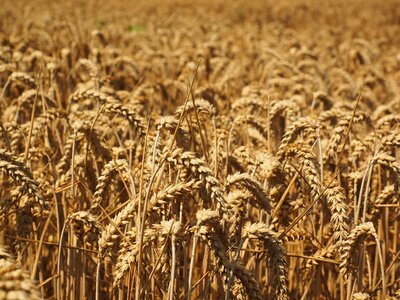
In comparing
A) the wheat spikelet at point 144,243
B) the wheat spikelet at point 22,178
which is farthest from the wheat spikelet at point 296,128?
the wheat spikelet at point 22,178

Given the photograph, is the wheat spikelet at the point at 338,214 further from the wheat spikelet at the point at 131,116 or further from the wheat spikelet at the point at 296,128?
the wheat spikelet at the point at 131,116

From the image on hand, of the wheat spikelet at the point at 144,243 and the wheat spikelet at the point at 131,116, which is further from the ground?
the wheat spikelet at the point at 131,116

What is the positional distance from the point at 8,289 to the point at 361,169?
6.03ft

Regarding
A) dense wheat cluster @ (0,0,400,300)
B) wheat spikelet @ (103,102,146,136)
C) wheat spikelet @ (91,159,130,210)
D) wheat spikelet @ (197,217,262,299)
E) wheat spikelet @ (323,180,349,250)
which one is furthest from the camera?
wheat spikelet @ (103,102,146,136)

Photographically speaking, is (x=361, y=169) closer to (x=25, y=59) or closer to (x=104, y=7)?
(x=25, y=59)

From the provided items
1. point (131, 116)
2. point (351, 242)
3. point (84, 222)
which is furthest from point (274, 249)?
point (131, 116)

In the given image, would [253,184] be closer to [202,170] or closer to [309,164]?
[202,170]

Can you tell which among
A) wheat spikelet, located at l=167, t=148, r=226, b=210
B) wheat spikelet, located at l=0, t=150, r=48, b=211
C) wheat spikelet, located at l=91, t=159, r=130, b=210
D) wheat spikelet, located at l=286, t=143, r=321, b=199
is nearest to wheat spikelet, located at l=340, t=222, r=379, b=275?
wheat spikelet, located at l=286, t=143, r=321, b=199

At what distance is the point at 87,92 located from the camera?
215 cm

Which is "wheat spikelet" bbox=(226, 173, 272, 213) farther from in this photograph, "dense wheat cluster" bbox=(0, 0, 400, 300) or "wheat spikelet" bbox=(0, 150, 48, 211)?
"wheat spikelet" bbox=(0, 150, 48, 211)

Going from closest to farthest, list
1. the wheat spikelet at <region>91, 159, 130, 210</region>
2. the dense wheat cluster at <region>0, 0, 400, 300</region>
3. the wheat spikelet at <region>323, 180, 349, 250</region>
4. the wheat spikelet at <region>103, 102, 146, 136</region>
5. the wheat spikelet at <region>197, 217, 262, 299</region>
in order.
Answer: the wheat spikelet at <region>197, 217, 262, 299</region>, the dense wheat cluster at <region>0, 0, 400, 300</region>, the wheat spikelet at <region>323, 180, 349, 250</region>, the wheat spikelet at <region>91, 159, 130, 210</region>, the wheat spikelet at <region>103, 102, 146, 136</region>

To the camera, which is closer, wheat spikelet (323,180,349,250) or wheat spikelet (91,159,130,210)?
wheat spikelet (323,180,349,250)

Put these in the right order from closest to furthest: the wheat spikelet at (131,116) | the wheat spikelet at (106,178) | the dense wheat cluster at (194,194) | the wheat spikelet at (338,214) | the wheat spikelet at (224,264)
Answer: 1. the wheat spikelet at (224,264)
2. the dense wheat cluster at (194,194)
3. the wheat spikelet at (338,214)
4. the wheat spikelet at (106,178)
5. the wheat spikelet at (131,116)

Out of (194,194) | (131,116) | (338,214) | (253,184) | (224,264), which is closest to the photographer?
(224,264)
